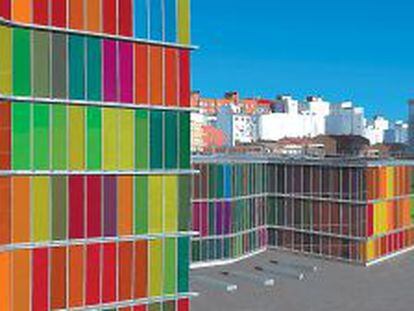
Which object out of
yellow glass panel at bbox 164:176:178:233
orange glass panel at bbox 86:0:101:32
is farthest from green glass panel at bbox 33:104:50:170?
yellow glass panel at bbox 164:176:178:233

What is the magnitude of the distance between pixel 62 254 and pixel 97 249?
157 centimetres

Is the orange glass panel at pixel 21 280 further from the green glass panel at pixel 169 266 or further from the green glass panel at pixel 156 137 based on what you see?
the green glass panel at pixel 156 137

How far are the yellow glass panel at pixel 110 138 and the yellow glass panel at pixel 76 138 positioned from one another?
0.96 metres

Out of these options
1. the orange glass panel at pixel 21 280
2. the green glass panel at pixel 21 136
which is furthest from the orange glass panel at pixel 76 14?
the orange glass panel at pixel 21 280

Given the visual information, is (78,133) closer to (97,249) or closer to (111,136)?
(111,136)

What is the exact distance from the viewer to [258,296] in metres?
43.1

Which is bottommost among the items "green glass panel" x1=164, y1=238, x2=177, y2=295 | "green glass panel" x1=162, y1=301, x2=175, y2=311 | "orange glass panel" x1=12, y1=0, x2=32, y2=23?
"green glass panel" x1=162, y1=301, x2=175, y2=311

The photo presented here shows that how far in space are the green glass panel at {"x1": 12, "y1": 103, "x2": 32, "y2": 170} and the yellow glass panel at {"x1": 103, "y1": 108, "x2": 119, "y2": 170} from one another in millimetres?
3241

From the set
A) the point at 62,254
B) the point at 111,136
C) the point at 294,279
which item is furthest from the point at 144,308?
the point at 294,279

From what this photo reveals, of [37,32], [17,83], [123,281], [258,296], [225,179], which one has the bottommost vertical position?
[258,296]

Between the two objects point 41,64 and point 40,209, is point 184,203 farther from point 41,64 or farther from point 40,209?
point 41,64

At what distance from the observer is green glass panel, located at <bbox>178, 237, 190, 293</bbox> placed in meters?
32.5

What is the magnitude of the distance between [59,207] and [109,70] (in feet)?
19.4

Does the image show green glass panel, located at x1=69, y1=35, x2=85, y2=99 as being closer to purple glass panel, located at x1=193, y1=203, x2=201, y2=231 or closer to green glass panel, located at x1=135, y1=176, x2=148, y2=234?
green glass panel, located at x1=135, y1=176, x2=148, y2=234
